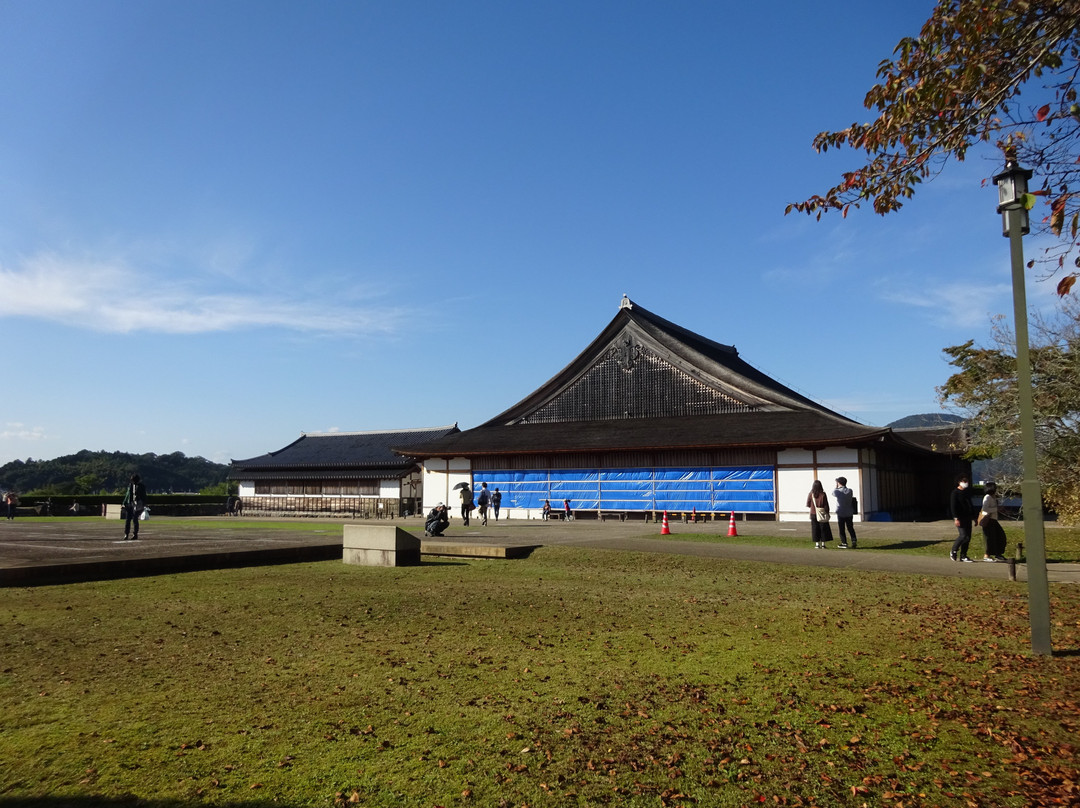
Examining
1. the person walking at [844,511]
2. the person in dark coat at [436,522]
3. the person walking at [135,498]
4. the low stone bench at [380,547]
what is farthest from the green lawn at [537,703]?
the person in dark coat at [436,522]

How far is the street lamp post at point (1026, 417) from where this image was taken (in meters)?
6.93

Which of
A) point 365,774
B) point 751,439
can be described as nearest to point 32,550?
point 365,774

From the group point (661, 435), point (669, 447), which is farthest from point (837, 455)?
point (661, 435)

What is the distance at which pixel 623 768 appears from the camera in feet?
14.4

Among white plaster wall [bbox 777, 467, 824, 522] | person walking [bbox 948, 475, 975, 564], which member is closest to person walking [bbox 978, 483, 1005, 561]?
person walking [bbox 948, 475, 975, 564]

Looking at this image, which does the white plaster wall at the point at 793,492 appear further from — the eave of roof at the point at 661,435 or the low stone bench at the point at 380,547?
the low stone bench at the point at 380,547

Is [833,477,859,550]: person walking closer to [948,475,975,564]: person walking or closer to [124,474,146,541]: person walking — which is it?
[948,475,975,564]: person walking

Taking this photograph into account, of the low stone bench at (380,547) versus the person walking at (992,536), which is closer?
the person walking at (992,536)

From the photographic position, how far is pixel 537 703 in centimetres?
561

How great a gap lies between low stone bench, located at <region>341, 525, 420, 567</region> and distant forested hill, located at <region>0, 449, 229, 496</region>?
77.1 meters

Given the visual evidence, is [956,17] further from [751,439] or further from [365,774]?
[751,439]

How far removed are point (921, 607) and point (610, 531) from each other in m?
15.5

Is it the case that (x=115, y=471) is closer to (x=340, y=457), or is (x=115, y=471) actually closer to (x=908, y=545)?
(x=340, y=457)

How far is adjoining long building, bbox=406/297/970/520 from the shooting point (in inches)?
1203
